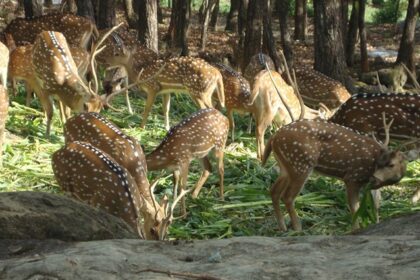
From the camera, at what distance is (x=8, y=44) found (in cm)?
1073

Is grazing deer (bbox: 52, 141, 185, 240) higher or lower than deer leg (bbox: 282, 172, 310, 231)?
higher

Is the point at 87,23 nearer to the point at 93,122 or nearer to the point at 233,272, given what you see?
the point at 93,122

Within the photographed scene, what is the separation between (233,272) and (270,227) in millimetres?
3913

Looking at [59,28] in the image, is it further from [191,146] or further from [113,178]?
[113,178]

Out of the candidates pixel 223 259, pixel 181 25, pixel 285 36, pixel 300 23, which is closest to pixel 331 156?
pixel 223 259

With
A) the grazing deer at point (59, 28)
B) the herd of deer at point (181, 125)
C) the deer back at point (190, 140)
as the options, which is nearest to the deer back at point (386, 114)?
the herd of deer at point (181, 125)

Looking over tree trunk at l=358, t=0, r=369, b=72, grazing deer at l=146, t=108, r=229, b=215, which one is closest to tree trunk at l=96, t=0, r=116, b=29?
tree trunk at l=358, t=0, r=369, b=72

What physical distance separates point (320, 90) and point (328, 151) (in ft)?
13.0

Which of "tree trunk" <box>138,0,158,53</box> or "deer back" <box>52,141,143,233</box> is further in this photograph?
"tree trunk" <box>138,0,158,53</box>

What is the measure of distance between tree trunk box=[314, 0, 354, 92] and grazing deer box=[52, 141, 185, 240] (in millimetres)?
6570

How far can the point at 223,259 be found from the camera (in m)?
3.59

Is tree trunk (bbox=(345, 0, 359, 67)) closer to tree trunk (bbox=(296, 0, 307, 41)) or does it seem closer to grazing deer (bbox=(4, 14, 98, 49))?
tree trunk (bbox=(296, 0, 307, 41))

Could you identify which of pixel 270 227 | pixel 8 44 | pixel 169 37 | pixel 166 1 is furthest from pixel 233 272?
pixel 166 1

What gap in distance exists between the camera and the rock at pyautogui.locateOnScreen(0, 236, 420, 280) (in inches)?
127
